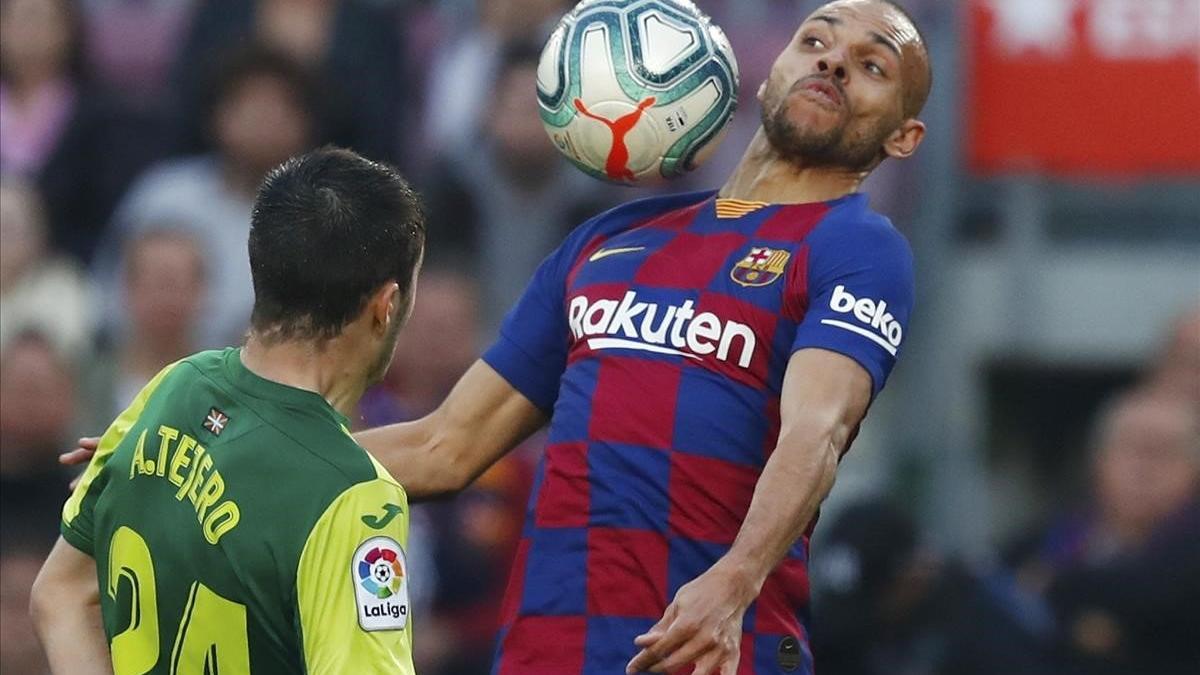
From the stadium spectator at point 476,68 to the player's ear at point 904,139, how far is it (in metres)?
4.00

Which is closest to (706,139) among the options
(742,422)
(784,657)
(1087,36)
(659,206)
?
(659,206)

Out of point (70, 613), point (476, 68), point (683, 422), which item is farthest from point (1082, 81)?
point (70, 613)

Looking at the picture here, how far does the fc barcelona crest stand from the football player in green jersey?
1.00m

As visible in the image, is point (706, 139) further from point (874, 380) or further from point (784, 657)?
point (784, 657)

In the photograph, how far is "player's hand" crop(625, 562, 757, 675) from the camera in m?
4.25

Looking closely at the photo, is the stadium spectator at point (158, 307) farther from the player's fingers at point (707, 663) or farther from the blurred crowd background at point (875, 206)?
the player's fingers at point (707, 663)

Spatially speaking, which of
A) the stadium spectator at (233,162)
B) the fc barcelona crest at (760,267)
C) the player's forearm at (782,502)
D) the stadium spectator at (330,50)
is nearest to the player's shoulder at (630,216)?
the fc barcelona crest at (760,267)

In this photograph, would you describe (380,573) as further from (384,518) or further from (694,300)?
(694,300)

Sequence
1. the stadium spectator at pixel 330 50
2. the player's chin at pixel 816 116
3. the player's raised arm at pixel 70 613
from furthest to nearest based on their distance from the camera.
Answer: the stadium spectator at pixel 330 50 → the player's chin at pixel 816 116 → the player's raised arm at pixel 70 613

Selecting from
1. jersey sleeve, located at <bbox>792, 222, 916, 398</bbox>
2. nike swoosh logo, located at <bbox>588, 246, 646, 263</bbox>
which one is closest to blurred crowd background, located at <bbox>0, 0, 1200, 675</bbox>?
nike swoosh logo, located at <bbox>588, 246, 646, 263</bbox>

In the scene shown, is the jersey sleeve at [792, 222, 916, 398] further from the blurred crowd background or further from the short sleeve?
the blurred crowd background

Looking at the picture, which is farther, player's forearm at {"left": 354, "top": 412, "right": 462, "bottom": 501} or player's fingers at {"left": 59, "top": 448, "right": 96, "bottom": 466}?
player's forearm at {"left": 354, "top": 412, "right": 462, "bottom": 501}

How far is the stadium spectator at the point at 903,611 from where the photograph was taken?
808 centimetres

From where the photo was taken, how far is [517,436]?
5410mm
